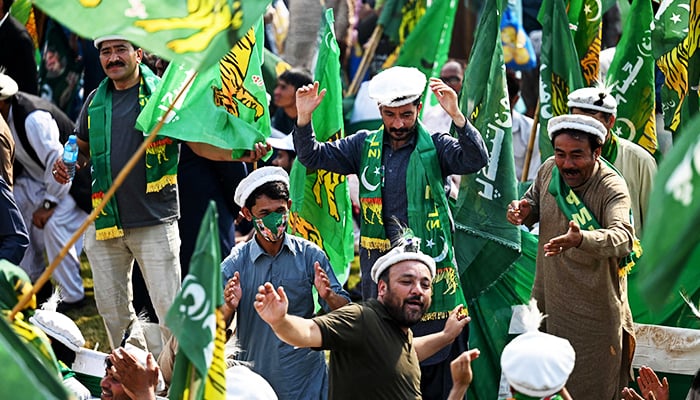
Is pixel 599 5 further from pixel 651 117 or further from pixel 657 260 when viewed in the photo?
pixel 657 260

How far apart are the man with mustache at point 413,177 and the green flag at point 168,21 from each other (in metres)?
2.25

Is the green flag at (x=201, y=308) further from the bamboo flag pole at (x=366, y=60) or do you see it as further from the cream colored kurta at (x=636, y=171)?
the bamboo flag pole at (x=366, y=60)

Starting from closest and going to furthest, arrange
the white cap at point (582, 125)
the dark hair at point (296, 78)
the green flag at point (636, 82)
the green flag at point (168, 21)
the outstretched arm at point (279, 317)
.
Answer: the green flag at point (168, 21), the outstretched arm at point (279, 317), the white cap at point (582, 125), the green flag at point (636, 82), the dark hair at point (296, 78)

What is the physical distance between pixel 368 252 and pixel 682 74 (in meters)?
2.47

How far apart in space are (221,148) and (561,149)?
2.01 meters

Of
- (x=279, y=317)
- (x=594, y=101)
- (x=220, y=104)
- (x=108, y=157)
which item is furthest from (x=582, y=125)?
(x=108, y=157)

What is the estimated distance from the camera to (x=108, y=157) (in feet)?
24.0

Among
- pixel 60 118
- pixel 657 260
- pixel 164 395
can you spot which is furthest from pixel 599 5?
pixel 657 260

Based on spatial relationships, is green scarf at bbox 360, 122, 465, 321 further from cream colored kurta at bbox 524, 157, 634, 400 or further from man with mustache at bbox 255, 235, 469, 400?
man with mustache at bbox 255, 235, 469, 400

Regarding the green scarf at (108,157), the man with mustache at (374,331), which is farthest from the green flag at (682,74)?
the green scarf at (108,157)

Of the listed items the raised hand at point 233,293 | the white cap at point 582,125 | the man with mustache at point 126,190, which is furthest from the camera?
the man with mustache at point 126,190

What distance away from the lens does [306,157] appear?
7.04 meters

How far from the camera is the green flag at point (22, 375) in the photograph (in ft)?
11.1

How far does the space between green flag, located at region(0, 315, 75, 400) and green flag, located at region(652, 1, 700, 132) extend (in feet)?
16.0
